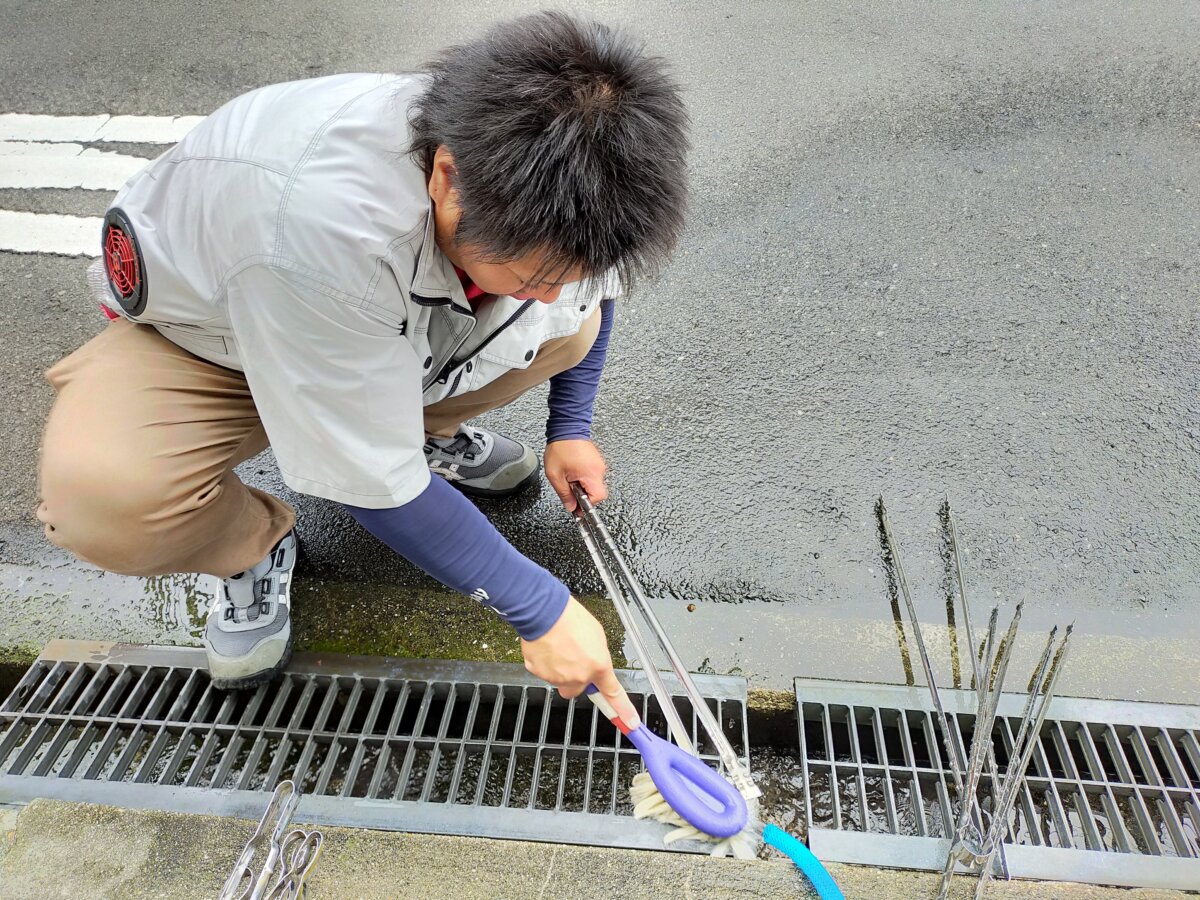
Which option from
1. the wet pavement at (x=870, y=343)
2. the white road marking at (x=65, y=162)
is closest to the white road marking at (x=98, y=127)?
the white road marking at (x=65, y=162)

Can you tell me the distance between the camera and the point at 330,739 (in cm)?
192

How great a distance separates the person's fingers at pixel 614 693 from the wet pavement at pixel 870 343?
424mm

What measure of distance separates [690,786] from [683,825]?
3.4 inches

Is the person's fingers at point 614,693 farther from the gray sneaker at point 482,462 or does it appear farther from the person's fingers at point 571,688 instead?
the gray sneaker at point 482,462

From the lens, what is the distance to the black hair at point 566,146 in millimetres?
1090

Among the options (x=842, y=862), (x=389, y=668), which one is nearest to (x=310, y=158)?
(x=389, y=668)

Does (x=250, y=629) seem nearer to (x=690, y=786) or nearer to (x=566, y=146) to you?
(x=690, y=786)

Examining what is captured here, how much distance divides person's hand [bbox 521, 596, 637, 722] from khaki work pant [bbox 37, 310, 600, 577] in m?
0.74

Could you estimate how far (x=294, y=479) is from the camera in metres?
1.44

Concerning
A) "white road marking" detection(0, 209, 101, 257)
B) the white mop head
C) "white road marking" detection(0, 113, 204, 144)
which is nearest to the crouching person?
the white mop head

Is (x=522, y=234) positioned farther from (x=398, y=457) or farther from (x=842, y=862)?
(x=842, y=862)

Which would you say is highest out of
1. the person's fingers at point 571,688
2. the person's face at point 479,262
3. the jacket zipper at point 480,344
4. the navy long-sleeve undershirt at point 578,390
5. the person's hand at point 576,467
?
the person's face at point 479,262

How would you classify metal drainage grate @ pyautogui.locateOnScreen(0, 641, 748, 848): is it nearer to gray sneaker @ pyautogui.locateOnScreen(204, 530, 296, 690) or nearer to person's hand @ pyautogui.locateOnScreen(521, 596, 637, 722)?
gray sneaker @ pyautogui.locateOnScreen(204, 530, 296, 690)

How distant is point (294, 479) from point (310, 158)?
540 mm
